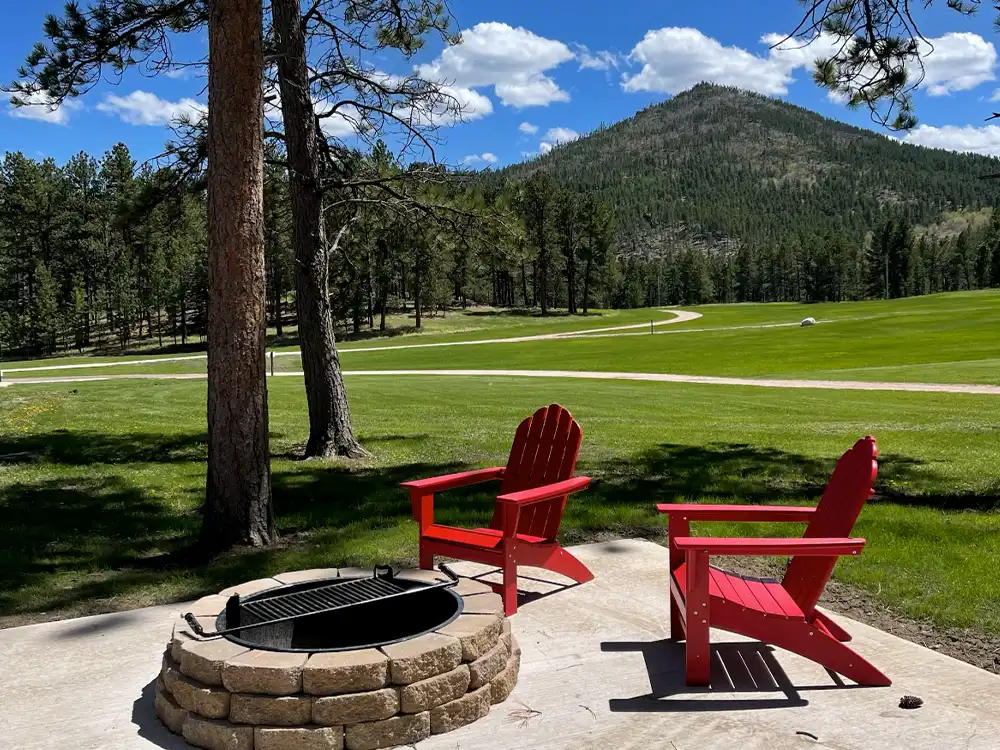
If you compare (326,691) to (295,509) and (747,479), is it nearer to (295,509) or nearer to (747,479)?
(295,509)

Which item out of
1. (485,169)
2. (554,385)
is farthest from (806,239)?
(485,169)

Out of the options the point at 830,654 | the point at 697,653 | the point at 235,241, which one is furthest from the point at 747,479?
the point at 235,241

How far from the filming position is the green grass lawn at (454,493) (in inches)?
203

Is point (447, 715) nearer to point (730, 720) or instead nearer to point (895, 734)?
point (730, 720)

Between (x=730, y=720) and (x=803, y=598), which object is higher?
(x=803, y=598)

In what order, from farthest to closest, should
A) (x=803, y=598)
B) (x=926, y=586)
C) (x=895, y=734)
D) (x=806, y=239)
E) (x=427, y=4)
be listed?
1. (x=806, y=239)
2. (x=427, y=4)
3. (x=926, y=586)
4. (x=803, y=598)
5. (x=895, y=734)

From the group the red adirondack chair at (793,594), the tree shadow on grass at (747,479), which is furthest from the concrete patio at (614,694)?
the tree shadow on grass at (747,479)

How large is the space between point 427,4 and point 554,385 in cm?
1232

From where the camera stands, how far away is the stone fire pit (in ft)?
9.27

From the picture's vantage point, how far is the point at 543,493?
4406 millimetres

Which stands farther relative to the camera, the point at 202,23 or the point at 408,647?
the point at 202,23

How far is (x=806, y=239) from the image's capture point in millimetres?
121562

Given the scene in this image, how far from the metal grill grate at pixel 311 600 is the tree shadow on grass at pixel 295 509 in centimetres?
152

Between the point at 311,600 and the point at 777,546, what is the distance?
82.6 inches
